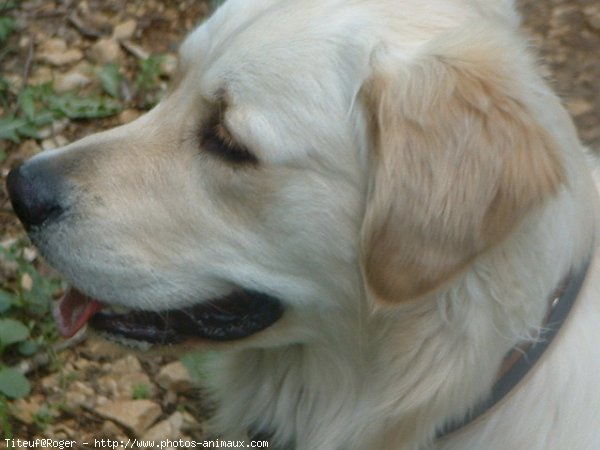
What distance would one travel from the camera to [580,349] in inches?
104

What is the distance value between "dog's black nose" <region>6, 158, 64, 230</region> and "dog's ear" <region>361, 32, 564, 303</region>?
79 cm

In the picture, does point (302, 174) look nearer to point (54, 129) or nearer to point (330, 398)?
point (330, 398)

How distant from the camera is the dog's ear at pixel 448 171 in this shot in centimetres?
231

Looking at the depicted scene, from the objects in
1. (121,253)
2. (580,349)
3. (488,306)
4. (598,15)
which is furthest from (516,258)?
(598,15)

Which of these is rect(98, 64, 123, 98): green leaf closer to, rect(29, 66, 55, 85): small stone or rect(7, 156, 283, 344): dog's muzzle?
rect(29, 66, 55, 85): small stone

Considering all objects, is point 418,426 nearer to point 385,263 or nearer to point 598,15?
point 385,263

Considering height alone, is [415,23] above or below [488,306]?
above

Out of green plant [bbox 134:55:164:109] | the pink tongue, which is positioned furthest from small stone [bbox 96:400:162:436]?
green plant [bbox 134:55:164:109]

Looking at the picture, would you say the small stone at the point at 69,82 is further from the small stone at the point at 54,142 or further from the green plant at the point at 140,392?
the green plant at the point at 140,392

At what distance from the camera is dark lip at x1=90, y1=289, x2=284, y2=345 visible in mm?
2717

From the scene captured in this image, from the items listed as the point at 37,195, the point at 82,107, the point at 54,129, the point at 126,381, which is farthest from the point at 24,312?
the point at 37,195

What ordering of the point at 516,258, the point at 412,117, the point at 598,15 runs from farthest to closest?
the point at 598,15 < the point at 516,258 < the point at 412,117

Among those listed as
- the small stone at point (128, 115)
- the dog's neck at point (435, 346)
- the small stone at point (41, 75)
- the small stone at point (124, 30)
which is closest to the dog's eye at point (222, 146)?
the dog's neck at point (435, 346)

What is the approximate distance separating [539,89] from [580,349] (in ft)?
2.12
